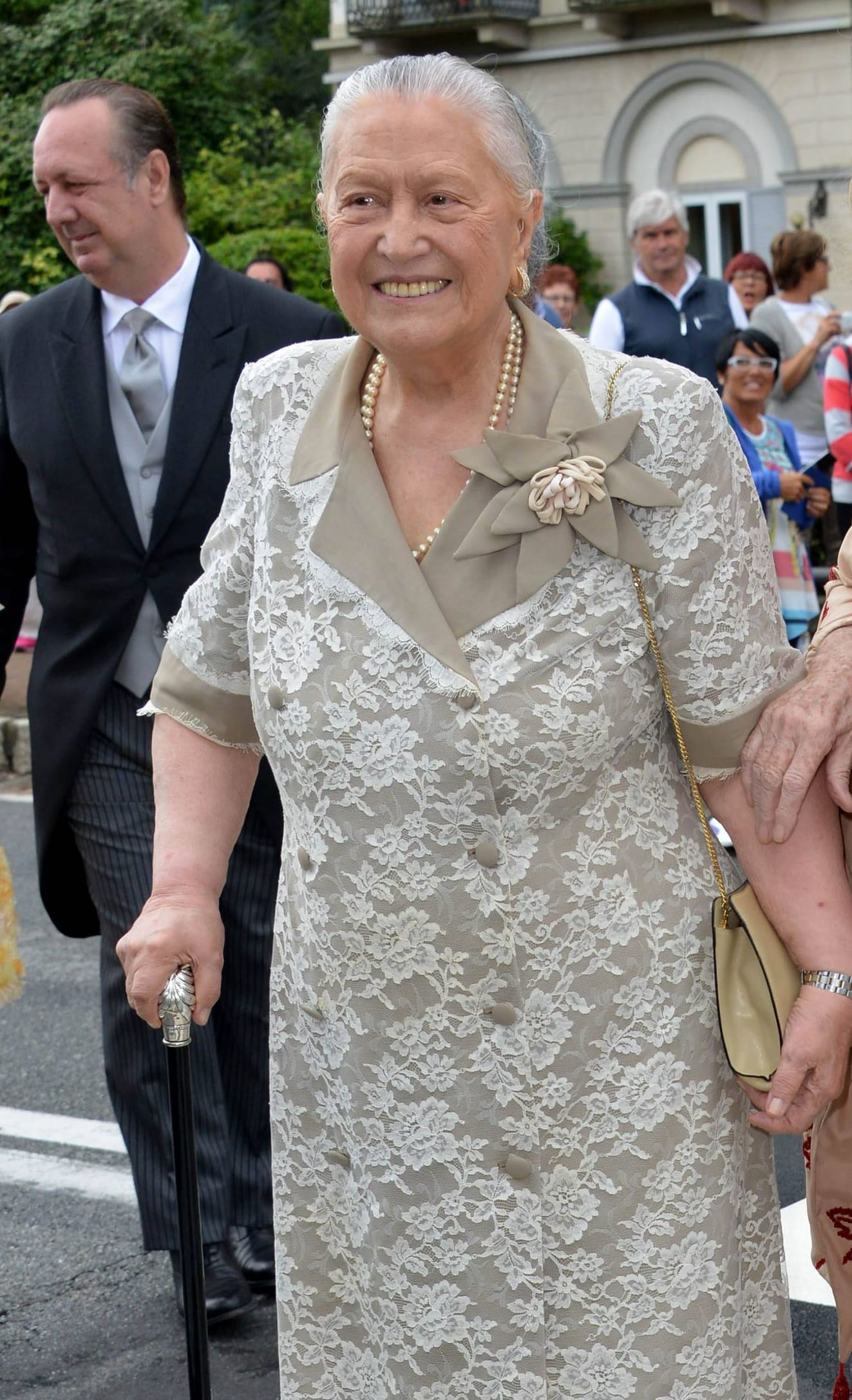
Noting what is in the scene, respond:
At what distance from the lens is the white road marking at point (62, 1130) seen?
200 inches

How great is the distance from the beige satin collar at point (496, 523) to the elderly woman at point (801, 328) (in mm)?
6838

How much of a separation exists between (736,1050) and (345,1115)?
20.2 inches

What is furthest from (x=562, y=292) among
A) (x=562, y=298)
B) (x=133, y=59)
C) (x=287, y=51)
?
(x=287, y=51)

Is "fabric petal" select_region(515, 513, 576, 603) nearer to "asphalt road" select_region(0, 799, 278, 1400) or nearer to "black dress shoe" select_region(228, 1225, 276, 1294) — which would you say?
"asphalt road" select_region(0, 799, 278, 1400)

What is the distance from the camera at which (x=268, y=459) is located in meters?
2.68

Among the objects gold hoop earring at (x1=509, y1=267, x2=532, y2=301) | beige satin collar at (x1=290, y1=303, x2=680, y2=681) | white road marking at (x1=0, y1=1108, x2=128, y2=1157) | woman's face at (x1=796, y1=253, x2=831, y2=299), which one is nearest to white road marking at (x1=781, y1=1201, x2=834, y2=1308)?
white road marking at (x1=0, y1=1108, x2=128, y2=1157)

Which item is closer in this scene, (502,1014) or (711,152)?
(502,1014)

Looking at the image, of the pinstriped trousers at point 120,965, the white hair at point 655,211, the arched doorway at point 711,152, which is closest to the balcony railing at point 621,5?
the arched doorway at point 711,152

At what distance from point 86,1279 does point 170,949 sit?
6.27 feet

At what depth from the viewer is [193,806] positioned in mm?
2834

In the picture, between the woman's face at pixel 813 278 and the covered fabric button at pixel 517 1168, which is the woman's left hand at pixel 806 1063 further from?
the woman's face at pixel 813 278

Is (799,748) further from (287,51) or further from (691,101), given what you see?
(287,51)

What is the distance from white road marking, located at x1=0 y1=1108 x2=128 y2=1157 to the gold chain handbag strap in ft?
9.21

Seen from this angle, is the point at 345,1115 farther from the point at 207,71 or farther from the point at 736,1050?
the point at 207,71
